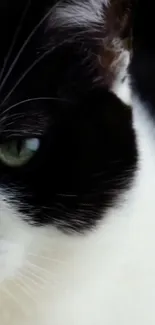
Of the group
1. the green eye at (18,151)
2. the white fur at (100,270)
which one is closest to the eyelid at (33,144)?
the green eye at (18,151)

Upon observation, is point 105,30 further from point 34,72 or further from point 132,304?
point 132,304

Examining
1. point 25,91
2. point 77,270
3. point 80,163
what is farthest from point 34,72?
point 77,270

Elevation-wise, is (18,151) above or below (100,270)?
above

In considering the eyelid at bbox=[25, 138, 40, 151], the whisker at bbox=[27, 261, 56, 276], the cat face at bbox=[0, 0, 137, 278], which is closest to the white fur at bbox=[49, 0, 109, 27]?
the cat face at bbox=[0, 0, 137, 278]

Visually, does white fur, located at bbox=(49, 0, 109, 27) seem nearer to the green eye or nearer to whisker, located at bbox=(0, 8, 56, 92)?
whisker, located at bbox=(0, 8, 56, 92)

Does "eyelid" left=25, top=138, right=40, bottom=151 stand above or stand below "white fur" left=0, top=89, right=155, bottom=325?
above

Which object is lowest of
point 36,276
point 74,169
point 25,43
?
point 36,276

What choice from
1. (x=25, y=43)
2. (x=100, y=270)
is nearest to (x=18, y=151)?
(x=25, y=43)

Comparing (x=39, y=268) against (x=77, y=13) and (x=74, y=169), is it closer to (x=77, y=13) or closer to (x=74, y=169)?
(x=74, y=169)

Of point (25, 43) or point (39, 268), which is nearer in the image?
point (25, 43)
